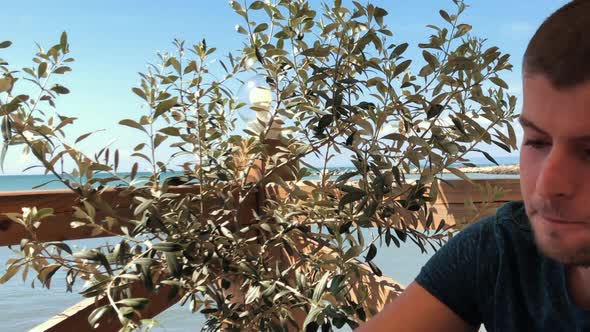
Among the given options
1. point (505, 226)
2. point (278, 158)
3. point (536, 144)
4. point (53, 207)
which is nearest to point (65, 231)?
point (53, 207)

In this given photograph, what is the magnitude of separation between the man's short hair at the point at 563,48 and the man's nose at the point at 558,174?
0.27 feet

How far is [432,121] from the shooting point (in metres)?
1.45

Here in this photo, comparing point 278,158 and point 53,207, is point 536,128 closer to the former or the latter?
point 278,158

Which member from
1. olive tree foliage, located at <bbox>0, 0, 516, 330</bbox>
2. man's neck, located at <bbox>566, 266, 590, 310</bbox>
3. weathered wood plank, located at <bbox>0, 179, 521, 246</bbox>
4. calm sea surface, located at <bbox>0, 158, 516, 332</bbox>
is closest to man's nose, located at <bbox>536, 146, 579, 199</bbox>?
man's neck, located at <bbox>566, 266, 590, 310</bbox>

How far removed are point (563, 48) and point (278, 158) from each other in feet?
3.13

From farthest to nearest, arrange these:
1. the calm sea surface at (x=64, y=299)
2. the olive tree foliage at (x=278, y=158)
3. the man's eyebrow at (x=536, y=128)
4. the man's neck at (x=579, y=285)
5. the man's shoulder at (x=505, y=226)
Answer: the calm sea surface at (x=64, y=299) → the olive tree foliage at (x=278, y=158) → the man's shoulder at (x=505, y=226) → the man's neck at (x=579, y=285) → the man's eyebrow at (x=536, y=128)

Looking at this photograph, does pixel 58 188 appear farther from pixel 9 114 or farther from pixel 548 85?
pixel 548 85

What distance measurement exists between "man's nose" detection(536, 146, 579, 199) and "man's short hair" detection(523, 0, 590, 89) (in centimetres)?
8

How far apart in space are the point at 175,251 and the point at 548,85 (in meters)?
0.88

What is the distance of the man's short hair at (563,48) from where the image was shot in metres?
0.65

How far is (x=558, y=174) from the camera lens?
655 millimetres

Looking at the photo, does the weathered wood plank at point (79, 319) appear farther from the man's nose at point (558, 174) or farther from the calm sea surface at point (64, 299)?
the man's nose at point (558, 174)

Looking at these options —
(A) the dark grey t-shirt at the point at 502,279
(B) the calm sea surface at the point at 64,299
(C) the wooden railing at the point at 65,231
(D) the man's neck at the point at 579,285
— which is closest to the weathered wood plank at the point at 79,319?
(C) the wooden railing at the point at 65,231

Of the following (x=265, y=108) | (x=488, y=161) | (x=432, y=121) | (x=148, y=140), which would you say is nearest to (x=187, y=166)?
(x=148, y=140)
